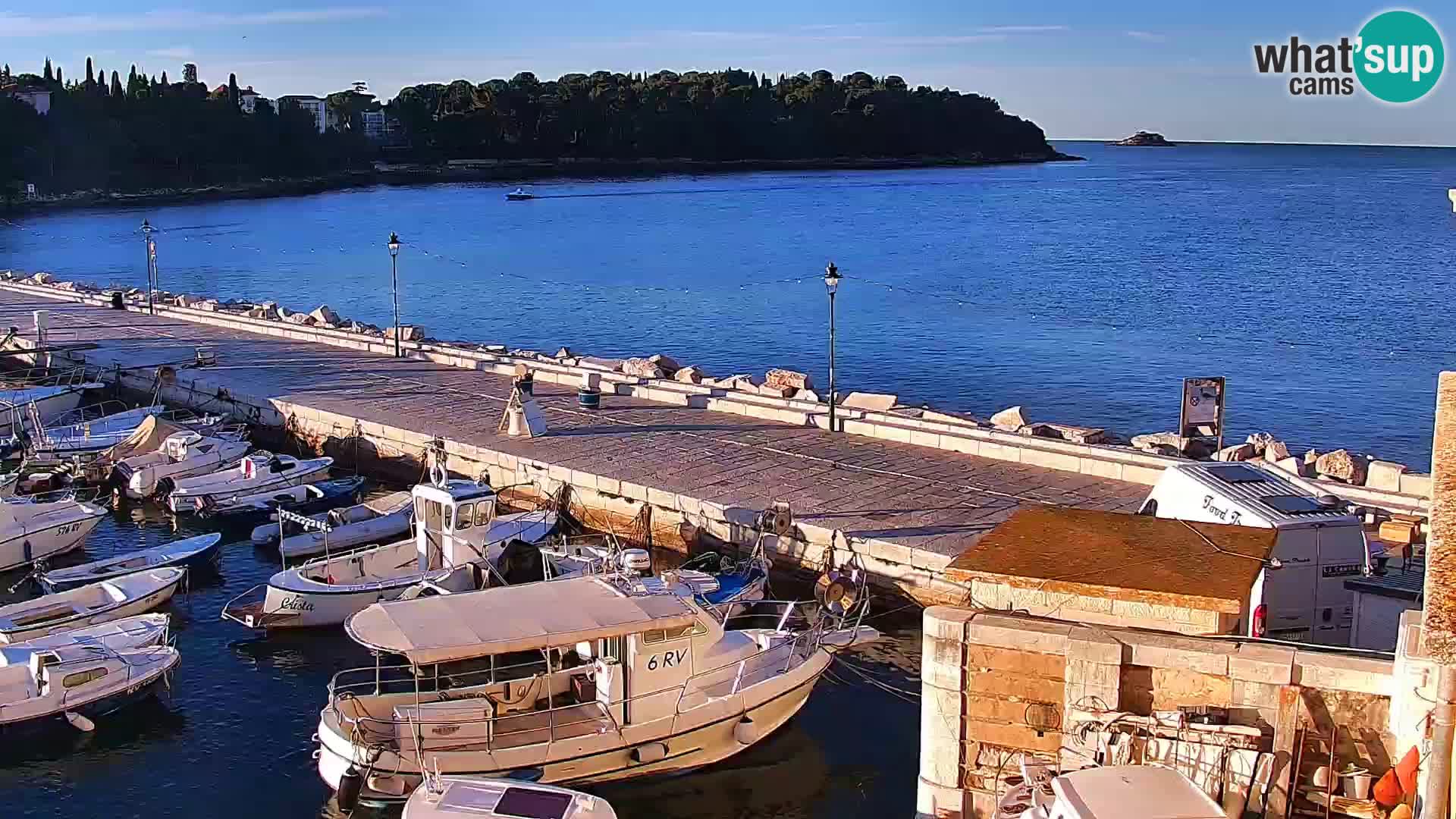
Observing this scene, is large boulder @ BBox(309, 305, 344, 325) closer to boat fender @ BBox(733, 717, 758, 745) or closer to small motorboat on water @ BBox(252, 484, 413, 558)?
small motorboat on water @ BBox(252, 484, 413, 558)

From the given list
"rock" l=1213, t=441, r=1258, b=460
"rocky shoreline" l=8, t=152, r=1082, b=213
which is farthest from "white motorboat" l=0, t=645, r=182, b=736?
"rocky shoreline" l=8, t=152, r=1082, b=213

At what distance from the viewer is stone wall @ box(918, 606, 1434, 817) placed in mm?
11227

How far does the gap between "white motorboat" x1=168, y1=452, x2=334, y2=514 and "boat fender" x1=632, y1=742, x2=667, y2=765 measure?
13.3m

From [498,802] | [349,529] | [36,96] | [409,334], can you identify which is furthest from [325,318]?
[36,96]

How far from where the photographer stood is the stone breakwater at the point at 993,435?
23547mm

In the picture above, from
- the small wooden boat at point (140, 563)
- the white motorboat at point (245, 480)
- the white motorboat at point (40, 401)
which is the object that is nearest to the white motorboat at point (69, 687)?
the small wooden boat at point (140, 563)

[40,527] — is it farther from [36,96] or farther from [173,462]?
[36,96]

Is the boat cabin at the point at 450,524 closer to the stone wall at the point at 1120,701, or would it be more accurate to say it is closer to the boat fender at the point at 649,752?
the boat fender at the point at 649,752

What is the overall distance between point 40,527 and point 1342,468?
21396mm

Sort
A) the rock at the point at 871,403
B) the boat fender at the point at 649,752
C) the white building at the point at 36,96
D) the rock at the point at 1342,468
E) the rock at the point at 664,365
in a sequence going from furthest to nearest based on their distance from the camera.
→ 1. the white building at the point at 36,96
2. the rock at the point at 664,365
3. the rock at the point at 871,403
4. the rock at the point at 1342,468
5. the boat fender at the point at 649,752

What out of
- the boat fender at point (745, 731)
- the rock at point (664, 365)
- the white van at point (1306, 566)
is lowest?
the boat fender at point (745, 731)

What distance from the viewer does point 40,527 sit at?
24.3m

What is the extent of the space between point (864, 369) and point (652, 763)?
35615mm

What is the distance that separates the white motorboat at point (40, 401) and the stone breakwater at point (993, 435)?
7.85 m
